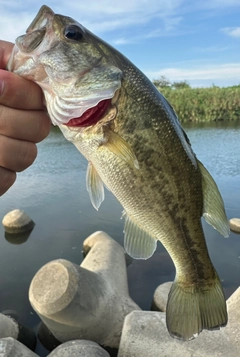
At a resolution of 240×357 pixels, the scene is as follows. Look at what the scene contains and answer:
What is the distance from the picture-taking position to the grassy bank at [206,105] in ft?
108

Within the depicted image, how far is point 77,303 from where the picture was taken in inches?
195

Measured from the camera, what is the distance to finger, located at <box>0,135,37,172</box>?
6.25 ft

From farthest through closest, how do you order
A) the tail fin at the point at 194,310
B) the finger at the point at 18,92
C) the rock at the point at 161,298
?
1. the rock at the point at 161,298
2. the tail fin at the point at 194,310
3. the finger at the point at 18,92

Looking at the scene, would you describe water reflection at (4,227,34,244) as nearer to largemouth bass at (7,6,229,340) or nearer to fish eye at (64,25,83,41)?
largemouth bass at (7,6,229,340)

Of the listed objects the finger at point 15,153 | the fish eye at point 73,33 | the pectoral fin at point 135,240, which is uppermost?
the fish eye at point 73,33

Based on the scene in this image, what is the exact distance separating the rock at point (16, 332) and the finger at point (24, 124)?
409 cm

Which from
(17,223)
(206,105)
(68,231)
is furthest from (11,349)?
(206,105)

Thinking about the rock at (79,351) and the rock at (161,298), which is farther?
the rock at (161,298)

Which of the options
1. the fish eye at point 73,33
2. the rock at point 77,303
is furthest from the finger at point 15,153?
the rock at point 77,303

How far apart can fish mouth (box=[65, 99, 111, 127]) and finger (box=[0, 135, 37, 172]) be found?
0.91 feet

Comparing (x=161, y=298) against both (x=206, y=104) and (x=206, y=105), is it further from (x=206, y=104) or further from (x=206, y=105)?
(x=206, y=104)

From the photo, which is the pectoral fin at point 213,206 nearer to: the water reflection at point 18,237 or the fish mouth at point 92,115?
the fish mouth at point 92,115

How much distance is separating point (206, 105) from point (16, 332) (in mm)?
31255

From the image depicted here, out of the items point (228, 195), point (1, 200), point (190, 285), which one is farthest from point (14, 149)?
point (1, 200)
